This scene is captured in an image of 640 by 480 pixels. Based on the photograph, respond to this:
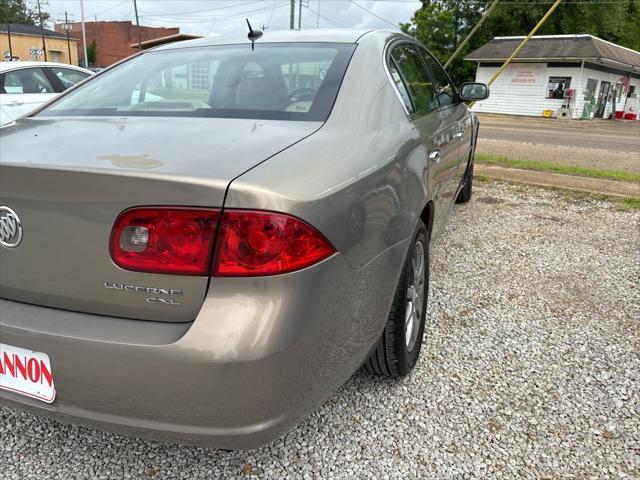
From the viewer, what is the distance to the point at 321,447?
199 centimetres

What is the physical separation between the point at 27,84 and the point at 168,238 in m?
7.61

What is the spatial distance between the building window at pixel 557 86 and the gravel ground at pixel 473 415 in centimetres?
2981

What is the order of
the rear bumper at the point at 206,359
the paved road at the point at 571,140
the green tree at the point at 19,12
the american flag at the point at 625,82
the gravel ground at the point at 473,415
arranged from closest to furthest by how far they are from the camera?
the rear bumper at the point at 206,359, the gravel ground at the point at 473,415, the paved road at the point at 571,140, the american flag at the point at 625,82, the green tree at the point at 19,12

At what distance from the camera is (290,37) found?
2.59 meters

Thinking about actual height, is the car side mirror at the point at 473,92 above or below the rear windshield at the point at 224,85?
below

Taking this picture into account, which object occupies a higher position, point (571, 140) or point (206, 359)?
point (206, 359)

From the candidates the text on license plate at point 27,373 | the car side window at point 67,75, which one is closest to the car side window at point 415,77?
the text on license plate at point 27,373

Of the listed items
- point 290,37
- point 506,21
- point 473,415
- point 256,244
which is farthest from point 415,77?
point 506,21

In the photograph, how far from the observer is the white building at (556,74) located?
29172 mm

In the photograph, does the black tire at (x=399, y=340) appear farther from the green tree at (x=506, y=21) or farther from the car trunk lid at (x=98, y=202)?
the green tree at (x=506, y=21)

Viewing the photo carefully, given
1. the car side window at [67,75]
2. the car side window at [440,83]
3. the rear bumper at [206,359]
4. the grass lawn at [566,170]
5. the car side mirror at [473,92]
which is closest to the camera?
the rear bumper at [206,359]

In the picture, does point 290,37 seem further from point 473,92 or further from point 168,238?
point 473,92

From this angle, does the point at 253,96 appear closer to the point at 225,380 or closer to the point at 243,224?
the point at 243,224

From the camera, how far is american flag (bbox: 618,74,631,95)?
34.2 meters
